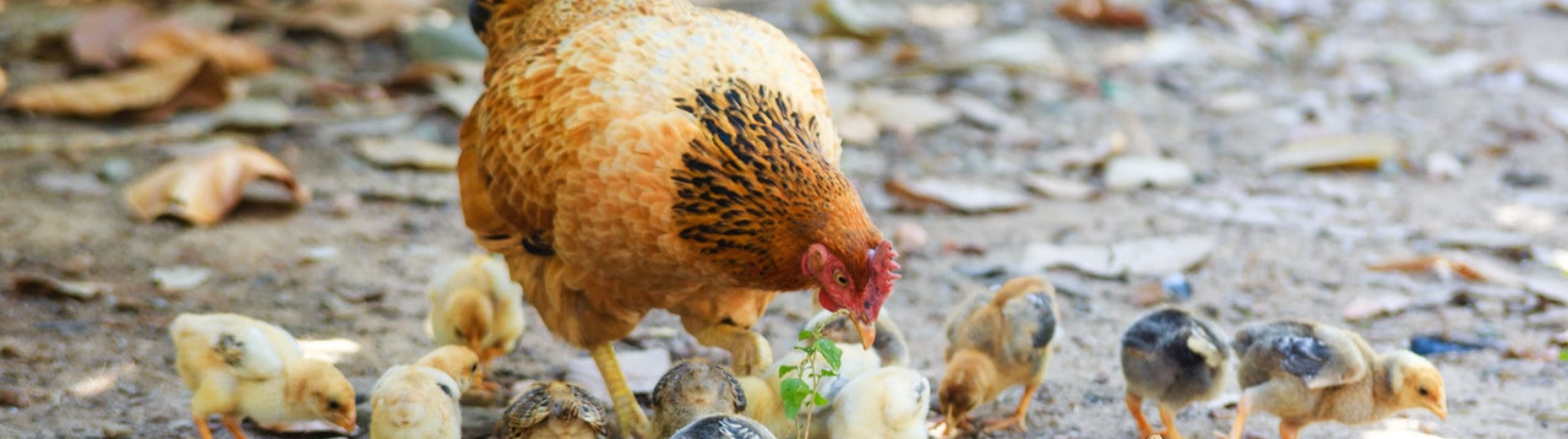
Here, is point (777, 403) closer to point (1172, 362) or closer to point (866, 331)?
point (866, 331)

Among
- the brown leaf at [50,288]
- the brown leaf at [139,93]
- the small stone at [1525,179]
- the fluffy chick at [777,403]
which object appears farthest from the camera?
the brown leaf at [139,93]

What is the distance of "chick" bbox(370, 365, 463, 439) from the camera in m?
3.14

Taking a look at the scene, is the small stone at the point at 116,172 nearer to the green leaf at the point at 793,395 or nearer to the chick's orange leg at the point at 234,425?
the chick's orange leg at the point at 234,425

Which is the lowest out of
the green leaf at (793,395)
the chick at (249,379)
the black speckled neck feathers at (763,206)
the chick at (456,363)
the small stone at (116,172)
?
the small stone at (116,172)

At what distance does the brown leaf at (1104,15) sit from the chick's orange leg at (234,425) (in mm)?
6172

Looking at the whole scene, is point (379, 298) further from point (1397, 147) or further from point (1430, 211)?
point (1397, 147)

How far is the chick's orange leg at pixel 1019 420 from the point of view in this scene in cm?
374

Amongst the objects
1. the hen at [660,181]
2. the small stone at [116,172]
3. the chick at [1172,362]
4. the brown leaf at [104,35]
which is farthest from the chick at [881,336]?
the brown leaf at [104,35]

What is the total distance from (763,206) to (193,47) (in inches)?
183

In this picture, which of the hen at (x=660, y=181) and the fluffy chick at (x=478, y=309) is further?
the fluffy chick at (x=478, y=309)

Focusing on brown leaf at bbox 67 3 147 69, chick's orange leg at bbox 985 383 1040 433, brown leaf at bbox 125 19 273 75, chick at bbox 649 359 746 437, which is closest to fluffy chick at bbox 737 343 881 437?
chick at bbox 649 359 746 437

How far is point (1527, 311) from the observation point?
4469mm

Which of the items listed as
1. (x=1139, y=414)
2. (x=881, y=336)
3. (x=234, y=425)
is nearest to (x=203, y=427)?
(x=234, y=425)

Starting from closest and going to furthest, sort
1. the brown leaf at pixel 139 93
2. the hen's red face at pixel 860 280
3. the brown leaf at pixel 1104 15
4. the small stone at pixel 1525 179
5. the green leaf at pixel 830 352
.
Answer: the green leaf at pixel 830 352
the hen's red face at pixel 860 280
the small stone at pixel 1525 179
the brown leaf at pixel 139 93
the brown leaf at pixel 1104 15
